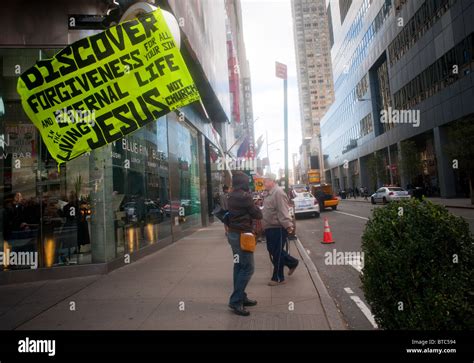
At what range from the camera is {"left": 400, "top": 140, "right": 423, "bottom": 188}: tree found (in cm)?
3362

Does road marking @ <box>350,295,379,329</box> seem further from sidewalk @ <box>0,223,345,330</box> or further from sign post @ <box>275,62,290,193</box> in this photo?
sign post @ <box>275,62,290,193</box>

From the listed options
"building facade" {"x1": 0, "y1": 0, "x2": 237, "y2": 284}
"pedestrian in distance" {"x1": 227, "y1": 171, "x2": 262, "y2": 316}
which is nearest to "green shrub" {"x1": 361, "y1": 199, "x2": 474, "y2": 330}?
"pedestrian in distance" {"x1": 227, "y1": 171, "x2": 262, "y2": 316}

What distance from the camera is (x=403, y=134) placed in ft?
125

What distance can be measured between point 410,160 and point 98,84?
34.1 meters

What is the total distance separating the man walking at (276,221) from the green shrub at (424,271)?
3.08 metres

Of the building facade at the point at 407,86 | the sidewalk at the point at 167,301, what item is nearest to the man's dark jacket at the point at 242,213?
the sidewalk at the point at 167,301

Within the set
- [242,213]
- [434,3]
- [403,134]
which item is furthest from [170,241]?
[403,134]

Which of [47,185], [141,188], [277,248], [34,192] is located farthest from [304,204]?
[34,192]

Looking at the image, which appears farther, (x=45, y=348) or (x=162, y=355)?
(x=45, y=348)

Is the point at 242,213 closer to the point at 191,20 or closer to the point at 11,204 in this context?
the point at 11,204

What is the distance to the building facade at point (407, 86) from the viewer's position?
26.9 metres

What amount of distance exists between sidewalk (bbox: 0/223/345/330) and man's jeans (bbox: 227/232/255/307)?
258 millimetres

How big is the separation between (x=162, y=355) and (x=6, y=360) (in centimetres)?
152

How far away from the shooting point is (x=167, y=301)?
215 inches
